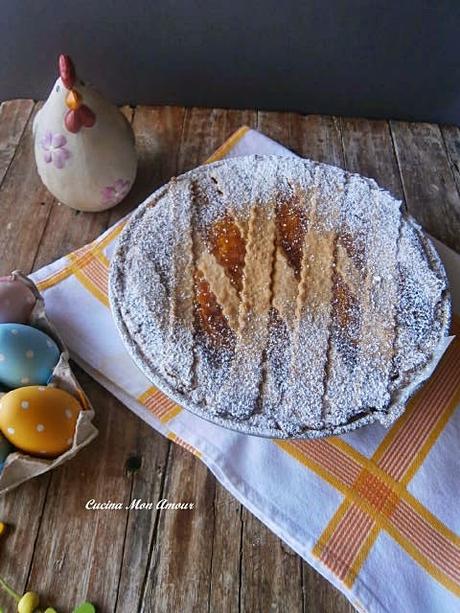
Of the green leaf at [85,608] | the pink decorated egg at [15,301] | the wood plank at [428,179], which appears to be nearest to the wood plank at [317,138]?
the wood plank at [428,179]

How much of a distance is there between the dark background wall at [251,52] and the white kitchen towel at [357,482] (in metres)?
0.56

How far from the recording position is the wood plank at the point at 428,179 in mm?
1019

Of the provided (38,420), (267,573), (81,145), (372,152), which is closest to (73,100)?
(81,145)

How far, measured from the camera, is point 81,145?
886 millimetres

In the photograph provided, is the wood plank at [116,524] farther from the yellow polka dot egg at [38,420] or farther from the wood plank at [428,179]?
the wood plank at [428,179]

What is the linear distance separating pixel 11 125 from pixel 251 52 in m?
0.49

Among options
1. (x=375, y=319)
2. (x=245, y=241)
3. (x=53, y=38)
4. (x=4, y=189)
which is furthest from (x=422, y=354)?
(x=53, y=38)

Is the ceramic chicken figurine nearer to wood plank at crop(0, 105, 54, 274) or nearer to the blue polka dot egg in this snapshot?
wood plank at crop(0, 105, 54, 274)

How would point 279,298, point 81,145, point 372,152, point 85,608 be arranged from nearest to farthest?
point 85,608 < point 279,298 < point 81,145 < point 372,152

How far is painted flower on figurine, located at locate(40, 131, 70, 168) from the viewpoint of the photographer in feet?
2.91

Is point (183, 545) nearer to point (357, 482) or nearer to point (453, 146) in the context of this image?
point (357, 482)

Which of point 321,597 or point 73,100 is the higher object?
point 73,100

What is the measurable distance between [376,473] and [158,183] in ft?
2.07

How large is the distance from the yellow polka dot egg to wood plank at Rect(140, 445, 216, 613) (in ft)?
0.48
